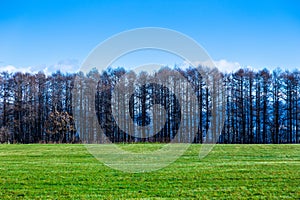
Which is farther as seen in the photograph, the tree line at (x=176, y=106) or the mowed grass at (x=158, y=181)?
the tree line at (x=176, y=106)

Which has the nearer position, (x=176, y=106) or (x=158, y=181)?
(x=158, y=181)

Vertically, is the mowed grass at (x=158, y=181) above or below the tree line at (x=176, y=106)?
below

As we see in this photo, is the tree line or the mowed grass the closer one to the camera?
the mowed grass

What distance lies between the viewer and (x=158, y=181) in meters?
12.6

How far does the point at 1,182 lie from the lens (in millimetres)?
12680

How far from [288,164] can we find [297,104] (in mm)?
38151

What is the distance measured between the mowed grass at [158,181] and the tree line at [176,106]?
2738 centimetres

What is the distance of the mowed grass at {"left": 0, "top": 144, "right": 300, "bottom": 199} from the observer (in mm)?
10925

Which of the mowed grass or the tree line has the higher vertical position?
the tree line

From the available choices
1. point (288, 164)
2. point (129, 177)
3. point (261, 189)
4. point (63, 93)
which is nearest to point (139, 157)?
point (129, 177)

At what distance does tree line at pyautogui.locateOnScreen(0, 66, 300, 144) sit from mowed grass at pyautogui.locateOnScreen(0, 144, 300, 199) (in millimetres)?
27381

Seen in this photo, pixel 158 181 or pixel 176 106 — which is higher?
pixel 176 106

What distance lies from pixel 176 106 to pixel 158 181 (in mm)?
37738

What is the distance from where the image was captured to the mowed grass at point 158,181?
10925 millimetres
